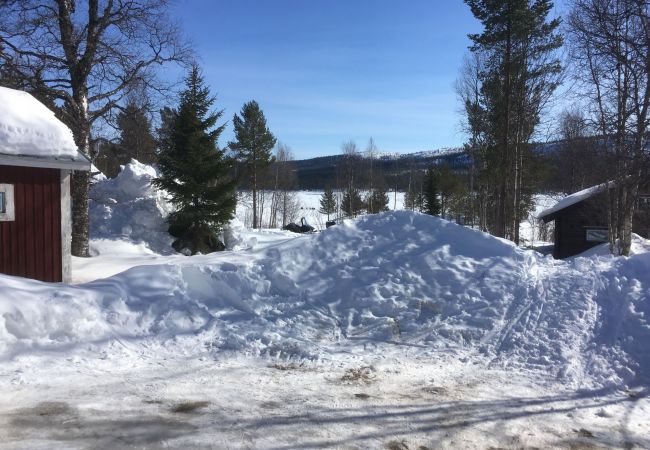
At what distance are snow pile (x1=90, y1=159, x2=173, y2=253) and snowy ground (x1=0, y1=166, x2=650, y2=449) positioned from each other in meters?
11.7

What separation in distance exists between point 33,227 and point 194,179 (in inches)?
409

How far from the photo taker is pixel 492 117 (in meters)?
21.7

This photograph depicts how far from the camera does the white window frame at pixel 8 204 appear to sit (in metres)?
8.58

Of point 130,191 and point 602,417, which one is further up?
point 130,191

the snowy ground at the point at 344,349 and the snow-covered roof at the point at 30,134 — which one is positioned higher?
the snow-covered roof at the point at 30,134

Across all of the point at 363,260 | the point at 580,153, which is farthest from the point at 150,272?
the point at 580,153

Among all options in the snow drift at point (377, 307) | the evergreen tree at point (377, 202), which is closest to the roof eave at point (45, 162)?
the snow drift at point (377, 307)

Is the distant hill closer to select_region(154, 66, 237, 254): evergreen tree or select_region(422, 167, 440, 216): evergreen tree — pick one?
select_region(422, 167, 440, 216): evergreen tree

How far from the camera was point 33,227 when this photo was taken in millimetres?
9062

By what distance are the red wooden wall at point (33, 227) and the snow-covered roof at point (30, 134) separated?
390mm

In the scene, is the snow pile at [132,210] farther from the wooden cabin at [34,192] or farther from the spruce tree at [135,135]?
the wooden cabin at [34,192]

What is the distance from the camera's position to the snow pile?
752 inches

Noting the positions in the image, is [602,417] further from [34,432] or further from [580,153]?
[580,153]

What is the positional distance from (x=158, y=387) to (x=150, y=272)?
3007 millimetres
